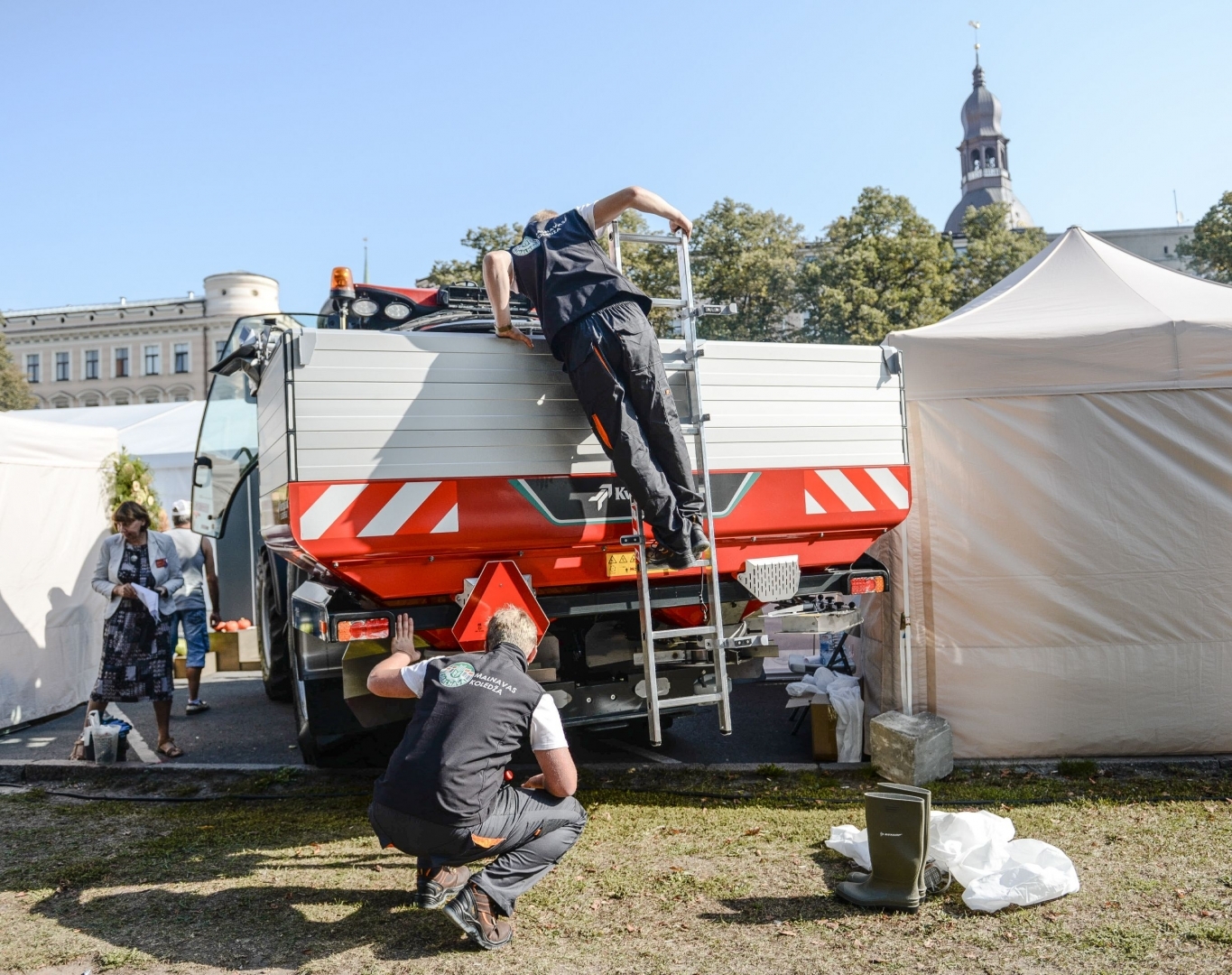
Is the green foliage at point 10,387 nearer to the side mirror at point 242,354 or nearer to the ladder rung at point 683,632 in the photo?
the side mirror at point 242,354

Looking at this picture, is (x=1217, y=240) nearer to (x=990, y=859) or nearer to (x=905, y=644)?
(x=905, y=644)

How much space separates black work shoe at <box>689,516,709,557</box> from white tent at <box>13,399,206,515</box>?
809cm

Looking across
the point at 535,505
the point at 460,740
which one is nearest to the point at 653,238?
the point at 535,505

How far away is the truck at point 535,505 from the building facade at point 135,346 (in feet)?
220

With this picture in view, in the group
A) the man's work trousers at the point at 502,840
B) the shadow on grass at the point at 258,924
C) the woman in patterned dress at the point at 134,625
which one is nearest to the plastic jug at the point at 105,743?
the woman in patterned dress at the point at 134,625

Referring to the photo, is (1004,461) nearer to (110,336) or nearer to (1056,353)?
(1056,353)

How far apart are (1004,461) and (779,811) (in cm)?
243

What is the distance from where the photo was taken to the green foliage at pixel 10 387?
47.2 meters

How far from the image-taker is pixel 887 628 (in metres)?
5.84

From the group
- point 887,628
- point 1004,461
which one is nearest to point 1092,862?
point 887,628

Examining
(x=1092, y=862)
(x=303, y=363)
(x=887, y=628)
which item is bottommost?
(x=1092, y=862)

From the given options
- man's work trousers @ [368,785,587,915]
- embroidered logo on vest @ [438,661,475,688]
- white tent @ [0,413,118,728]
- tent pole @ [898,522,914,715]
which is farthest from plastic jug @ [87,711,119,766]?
tent pole @ [898,522,914,715]

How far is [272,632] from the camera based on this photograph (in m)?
7.05

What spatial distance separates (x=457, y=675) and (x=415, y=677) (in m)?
0.29
